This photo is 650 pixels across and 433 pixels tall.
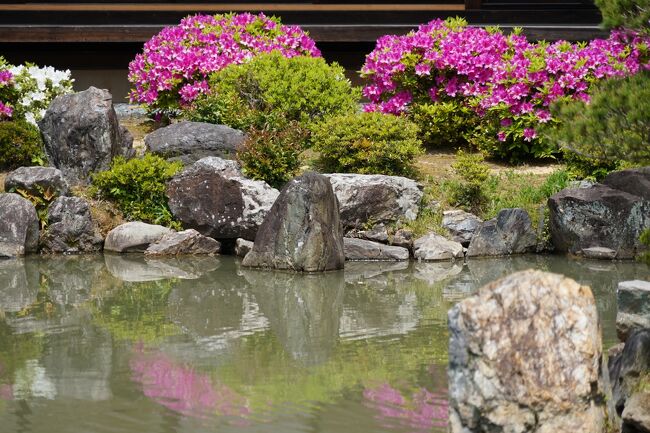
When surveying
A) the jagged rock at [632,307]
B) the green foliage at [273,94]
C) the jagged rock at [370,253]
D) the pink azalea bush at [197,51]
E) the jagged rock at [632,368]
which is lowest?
the jagged rock at [632,368]

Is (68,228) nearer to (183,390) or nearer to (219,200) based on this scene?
(219,200)

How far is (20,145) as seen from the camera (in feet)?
49.9

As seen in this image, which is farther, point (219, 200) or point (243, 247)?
point (219, 200)

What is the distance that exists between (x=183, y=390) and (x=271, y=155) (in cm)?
640

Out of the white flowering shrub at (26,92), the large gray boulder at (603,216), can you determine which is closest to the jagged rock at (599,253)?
the large gray boulder at (603,216)

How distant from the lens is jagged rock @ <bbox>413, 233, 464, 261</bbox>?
44.4 ft

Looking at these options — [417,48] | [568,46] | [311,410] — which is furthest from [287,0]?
[311,410]

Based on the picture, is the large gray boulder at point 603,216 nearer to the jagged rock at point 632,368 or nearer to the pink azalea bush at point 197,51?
the pink azalea bush at point 197,51

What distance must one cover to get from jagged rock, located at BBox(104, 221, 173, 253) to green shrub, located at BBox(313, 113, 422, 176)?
91.7 inches

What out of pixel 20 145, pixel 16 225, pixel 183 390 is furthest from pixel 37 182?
pixel 183 390

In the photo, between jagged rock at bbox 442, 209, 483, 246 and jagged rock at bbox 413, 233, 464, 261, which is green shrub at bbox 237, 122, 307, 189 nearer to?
jagged rock at bbox 413, 233, 464, 261

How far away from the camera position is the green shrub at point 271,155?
14.2 m

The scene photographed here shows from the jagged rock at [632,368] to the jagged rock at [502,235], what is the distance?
20.5 ft

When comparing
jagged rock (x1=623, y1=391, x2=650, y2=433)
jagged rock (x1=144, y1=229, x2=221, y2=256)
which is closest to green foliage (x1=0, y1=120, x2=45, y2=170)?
jagged rock (x1=144, y1=229, x2=221, y2=256)
